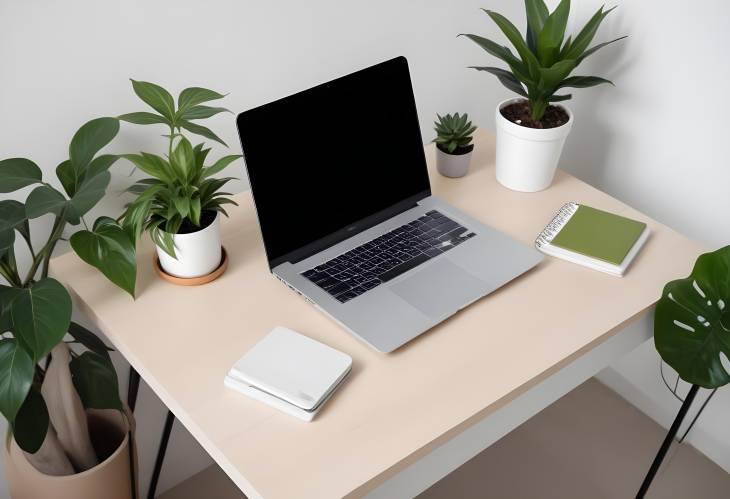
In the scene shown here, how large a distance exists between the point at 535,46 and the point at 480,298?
58cm

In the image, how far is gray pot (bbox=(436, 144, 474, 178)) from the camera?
4.95ft

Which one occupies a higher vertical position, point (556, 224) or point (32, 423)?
point (556, 224)

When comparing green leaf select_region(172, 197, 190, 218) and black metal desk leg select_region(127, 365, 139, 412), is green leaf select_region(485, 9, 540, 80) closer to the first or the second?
green leaf select_region(172, 197, 190, 218)

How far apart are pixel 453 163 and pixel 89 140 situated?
0.71 metres

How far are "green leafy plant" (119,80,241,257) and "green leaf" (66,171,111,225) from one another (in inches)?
2.7

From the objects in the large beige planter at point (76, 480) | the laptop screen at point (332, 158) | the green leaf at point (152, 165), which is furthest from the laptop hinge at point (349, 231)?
the large beige planter at point (76, 480)

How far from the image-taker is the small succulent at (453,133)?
1.49 m

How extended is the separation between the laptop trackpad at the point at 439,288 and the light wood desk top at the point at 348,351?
3 cm

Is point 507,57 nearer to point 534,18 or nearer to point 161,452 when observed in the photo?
point 534,18

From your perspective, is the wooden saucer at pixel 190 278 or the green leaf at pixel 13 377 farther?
the wooden saucer at pixel 190 278

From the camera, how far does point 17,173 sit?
1.12 m

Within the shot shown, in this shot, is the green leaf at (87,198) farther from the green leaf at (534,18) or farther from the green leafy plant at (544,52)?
the green leaf at (534,18)

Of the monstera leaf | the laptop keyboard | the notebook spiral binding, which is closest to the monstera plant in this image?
the monstera leaf

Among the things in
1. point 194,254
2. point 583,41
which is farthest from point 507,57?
point 194,254
